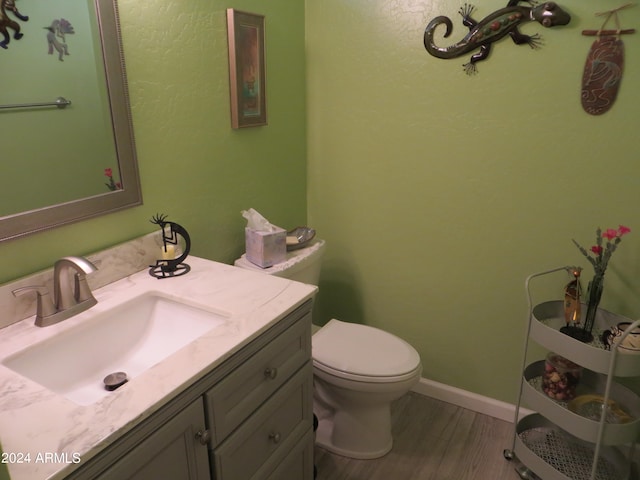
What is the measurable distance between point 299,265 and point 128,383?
0.98 metres

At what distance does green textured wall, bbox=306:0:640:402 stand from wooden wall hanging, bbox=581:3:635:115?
25 millimetres

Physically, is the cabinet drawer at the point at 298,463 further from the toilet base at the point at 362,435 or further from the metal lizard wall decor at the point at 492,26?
the metal lizard wall decor at the point at 492,26

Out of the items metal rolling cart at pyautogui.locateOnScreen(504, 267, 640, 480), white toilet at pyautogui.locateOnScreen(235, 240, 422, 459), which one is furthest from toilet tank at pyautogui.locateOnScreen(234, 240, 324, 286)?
Result: metal rolling cart at pyautogui.locateOnScreen(504, 267, 640, 480)

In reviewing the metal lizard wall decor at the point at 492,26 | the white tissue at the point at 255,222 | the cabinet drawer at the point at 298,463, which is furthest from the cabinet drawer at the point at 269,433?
the metal lizard wall decor at the point at 492,26

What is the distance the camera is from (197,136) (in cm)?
167

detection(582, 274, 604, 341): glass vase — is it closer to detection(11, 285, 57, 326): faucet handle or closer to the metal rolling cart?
the metal rolling cart

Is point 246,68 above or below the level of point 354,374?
above

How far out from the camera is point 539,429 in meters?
1.96

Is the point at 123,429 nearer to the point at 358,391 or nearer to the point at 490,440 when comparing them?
the point at 358,391

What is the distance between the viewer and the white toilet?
1.73 meters

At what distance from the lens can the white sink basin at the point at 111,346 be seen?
1118 mm

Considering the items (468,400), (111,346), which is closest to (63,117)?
(111,346)

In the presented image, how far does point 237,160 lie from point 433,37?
2.98 feet

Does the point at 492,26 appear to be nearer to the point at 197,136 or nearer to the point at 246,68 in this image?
the point at 246,68
